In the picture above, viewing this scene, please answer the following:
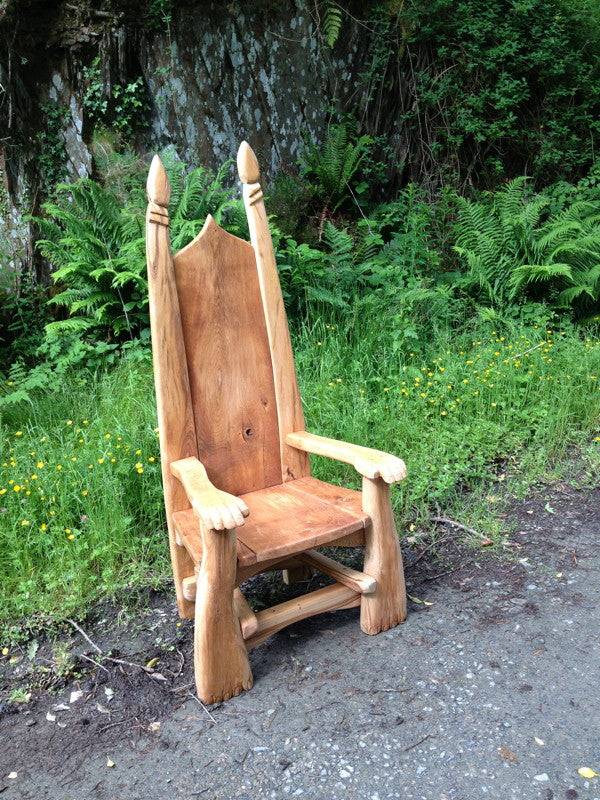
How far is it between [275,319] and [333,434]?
1139 mm

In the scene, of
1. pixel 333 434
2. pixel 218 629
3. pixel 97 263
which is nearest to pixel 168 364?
pixel 218 629

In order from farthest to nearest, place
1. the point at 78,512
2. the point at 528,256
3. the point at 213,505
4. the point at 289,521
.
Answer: the point at 528,256, the point at 78,512, the point at 289,521, the point at 213,505

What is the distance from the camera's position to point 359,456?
2.25m

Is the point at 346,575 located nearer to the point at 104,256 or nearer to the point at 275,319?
the point at 275,319

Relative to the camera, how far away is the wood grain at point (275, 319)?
256 cm

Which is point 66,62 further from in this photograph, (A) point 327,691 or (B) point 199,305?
(A) point 327,691

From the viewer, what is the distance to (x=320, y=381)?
13.0 feet

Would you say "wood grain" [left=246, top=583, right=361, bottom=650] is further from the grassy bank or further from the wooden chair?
the grassy bank

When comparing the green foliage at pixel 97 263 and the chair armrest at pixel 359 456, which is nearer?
the chair armrest at pixel 359 456

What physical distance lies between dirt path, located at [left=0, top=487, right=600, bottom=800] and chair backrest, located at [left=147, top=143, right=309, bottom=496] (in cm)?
63

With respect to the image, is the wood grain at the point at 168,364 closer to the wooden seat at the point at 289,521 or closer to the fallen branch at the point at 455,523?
the wooden seat at the point at 289,521

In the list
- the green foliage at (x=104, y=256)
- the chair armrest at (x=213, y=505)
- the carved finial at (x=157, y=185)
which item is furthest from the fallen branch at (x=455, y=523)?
the green foliage at (x=104, y=256)

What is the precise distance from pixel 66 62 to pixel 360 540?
4.42 meters

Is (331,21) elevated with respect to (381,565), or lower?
elevated
